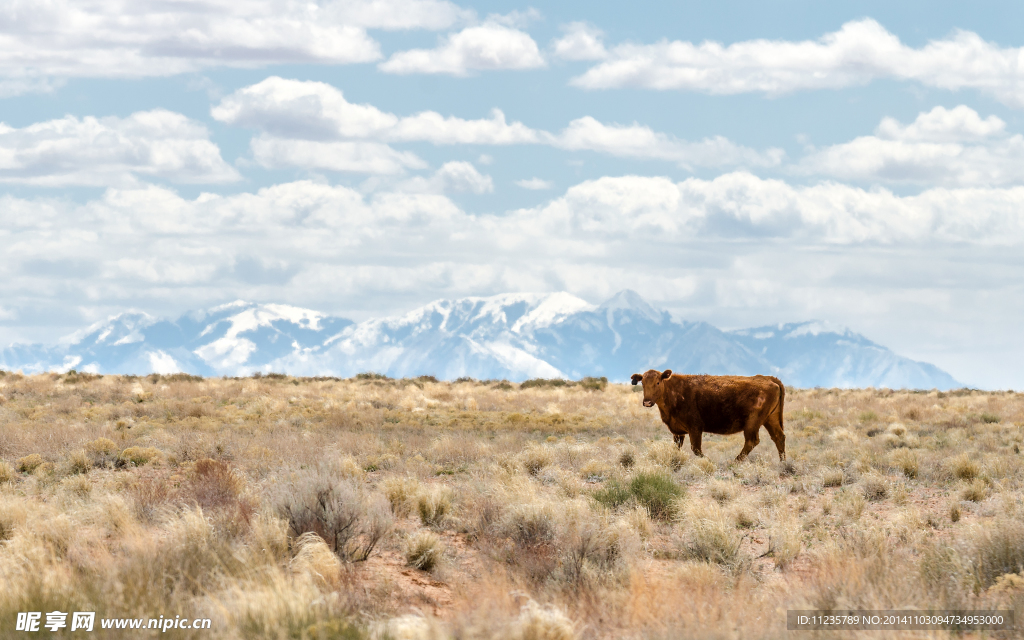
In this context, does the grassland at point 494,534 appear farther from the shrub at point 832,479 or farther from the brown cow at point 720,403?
the brown cow at point 720,403

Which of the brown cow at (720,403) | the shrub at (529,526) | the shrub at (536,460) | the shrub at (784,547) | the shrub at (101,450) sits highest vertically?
the brown cow at (720,403)

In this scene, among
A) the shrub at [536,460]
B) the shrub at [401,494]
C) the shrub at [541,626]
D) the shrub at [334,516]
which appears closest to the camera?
the shrub at [541,626]

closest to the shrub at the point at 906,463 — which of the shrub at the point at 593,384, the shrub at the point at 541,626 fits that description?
the shrub at the point at 541,626

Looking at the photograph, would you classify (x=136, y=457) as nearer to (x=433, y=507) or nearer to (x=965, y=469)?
(x=433, y=507)

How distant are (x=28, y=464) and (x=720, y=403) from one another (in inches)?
528

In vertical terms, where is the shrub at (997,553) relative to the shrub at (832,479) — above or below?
above

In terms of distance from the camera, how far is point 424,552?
30.8ft

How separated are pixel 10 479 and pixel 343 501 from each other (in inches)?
317

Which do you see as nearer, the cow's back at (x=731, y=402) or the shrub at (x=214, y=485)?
the shrub at (x=214, y=485)

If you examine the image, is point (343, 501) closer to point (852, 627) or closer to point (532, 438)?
point (852, 627)

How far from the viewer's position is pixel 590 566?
8.49m

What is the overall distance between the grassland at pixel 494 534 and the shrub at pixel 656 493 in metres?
0.04

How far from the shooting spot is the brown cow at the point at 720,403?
17453mm

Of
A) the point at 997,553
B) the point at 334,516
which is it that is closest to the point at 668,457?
the point at 997,553
